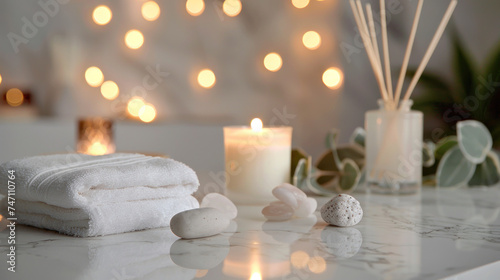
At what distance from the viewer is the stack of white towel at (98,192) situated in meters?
0.62

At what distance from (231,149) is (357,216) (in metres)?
0.27

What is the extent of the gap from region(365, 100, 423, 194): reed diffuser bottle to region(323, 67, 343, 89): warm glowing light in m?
1.18

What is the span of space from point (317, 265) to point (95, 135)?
1.59 meters

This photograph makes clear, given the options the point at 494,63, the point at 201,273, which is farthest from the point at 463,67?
the point at 201,273

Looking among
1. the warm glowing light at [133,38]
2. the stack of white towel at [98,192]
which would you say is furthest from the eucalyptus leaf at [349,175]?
the warm glowing light at [133,38]

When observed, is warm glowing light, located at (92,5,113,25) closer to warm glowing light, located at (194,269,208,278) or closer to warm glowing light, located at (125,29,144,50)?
warm glowing light, located at (125,29,144,50)

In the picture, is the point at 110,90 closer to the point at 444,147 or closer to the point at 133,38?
the point at 133,38

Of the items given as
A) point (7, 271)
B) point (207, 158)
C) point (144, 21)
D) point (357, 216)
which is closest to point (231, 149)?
point (357, 216)

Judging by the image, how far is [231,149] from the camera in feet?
2.98

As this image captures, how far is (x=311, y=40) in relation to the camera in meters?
2.26

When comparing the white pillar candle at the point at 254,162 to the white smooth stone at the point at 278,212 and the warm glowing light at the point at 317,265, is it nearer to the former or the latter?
the white smooth stone at the point at 278,212

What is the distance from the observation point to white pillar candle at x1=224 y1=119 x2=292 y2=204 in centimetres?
90

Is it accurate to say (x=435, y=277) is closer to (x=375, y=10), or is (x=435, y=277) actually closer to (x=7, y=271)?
(x=7, y=271)

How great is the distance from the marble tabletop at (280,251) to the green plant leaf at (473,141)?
0.32 meters
